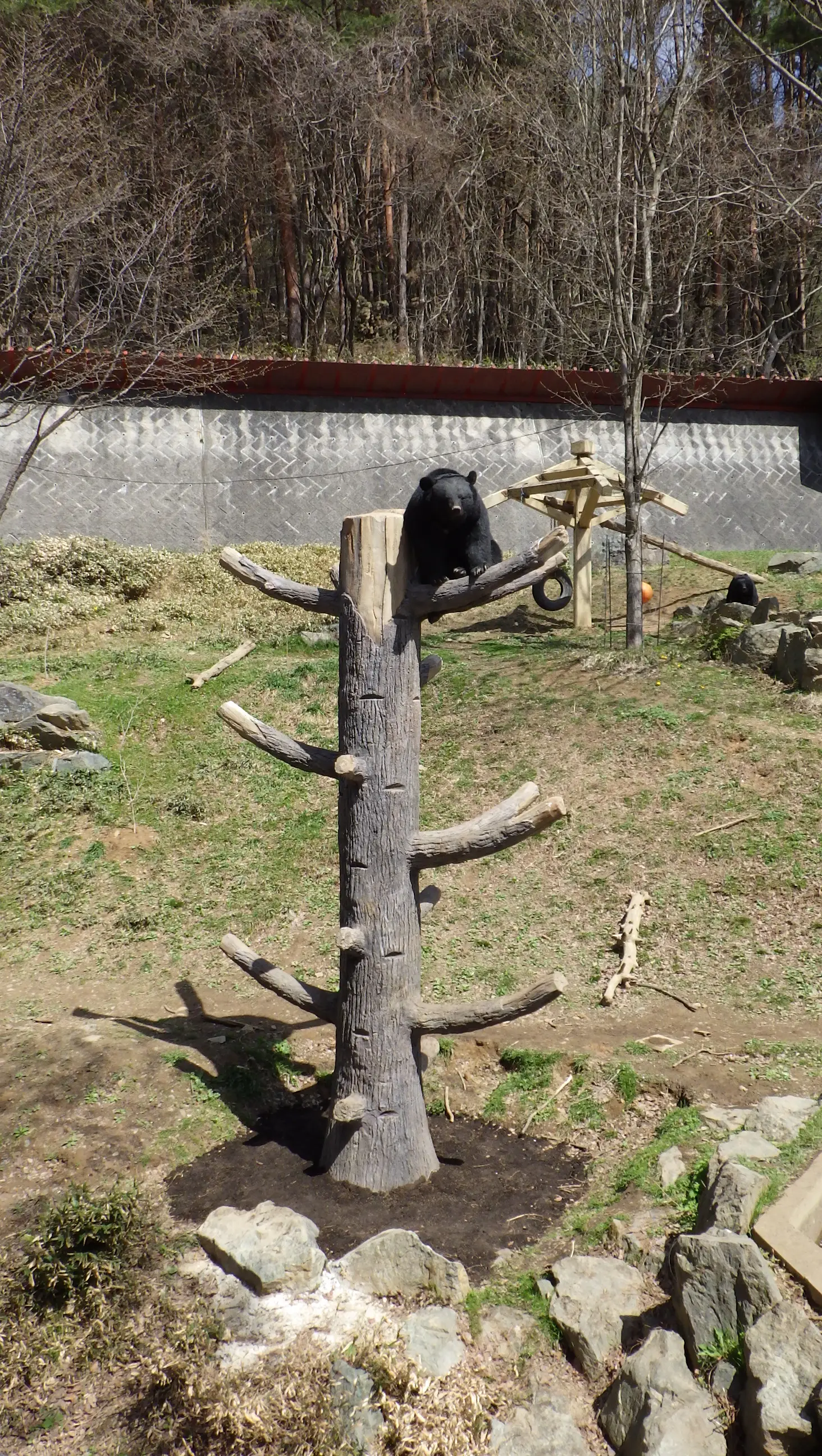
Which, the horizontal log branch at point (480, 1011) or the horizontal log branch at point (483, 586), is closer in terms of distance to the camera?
the horizontal log branch at point (483, 586)

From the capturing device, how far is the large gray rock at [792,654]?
10.8 m

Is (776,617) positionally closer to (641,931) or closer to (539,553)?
(641,931)

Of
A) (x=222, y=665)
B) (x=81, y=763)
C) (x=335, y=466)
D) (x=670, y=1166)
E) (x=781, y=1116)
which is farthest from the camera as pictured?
(x=335, y=466)

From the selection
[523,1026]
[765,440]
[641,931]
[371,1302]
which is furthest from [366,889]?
[765,440]

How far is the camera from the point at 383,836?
5082 millimetres

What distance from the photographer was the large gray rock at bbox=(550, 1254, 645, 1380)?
4117 millimetres

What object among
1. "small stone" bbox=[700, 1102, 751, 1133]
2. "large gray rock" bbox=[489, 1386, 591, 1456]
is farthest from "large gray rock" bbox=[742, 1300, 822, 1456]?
"small stone" bbox=[700, 1102, 751, 1133]

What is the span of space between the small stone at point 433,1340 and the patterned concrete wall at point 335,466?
14.8 meters

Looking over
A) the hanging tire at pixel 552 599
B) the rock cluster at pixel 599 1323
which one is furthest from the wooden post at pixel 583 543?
the rock cluster at pixel 599 1323

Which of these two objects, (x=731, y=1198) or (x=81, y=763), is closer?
(x=731, y=1198)

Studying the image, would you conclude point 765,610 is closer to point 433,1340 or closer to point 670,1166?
point 670,1166

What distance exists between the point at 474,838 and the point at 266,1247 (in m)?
2.00

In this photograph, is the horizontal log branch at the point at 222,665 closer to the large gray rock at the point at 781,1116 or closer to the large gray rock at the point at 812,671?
the large gray rock at the point at 812,671

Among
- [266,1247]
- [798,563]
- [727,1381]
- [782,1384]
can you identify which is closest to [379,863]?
[266,1247]
